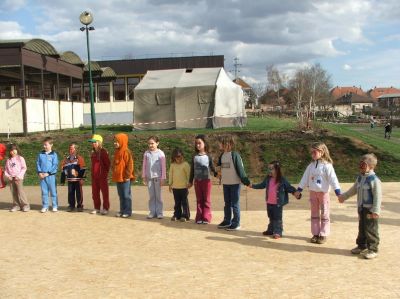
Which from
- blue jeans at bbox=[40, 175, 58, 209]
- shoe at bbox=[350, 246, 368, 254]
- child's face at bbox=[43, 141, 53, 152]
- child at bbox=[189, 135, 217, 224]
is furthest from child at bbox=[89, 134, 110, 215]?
shoe at bbox=[350, 246, 368, 254]

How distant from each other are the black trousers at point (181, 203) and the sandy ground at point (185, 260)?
270 millimetres

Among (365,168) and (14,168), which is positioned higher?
(365,168)

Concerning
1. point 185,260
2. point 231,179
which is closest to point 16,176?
point 231,179

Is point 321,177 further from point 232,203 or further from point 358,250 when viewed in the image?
point 232,203

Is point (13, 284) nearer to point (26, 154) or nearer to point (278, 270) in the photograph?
point (278, 270)

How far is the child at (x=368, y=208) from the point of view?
571 centimetres

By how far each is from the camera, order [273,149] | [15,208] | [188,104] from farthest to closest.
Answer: [188,104] → [273,149] → [15,208]

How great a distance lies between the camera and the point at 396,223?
24.7 ft

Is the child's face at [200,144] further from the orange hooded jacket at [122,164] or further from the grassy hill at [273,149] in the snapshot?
the grassy hill at [273,149]

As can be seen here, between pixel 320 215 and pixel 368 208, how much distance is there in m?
0.88

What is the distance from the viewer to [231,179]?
7.42 meters

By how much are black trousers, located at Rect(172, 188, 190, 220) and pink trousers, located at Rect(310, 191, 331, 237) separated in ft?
8.06

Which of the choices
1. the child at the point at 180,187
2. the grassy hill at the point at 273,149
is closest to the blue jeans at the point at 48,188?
the child at the point at 180,187

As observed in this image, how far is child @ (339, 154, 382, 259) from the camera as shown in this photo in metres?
5.71
